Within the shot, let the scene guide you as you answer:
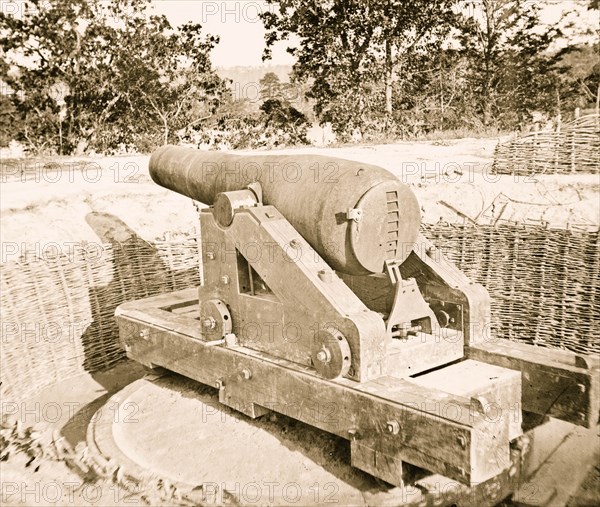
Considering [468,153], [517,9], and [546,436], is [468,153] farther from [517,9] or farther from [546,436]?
[517,9]

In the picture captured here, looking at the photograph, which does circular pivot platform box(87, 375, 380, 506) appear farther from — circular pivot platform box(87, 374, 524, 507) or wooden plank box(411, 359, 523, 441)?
wooden plank box(411, 359, 523, 441)

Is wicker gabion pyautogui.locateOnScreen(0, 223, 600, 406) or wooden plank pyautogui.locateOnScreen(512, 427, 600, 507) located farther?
wicker gabion pyautogui.locateOnScreen(0, 223, 600, 406)

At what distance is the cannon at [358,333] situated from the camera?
3824 mm

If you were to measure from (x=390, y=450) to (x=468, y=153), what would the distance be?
13.1 metres

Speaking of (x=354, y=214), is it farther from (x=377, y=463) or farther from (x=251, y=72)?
(x=251, y=72)


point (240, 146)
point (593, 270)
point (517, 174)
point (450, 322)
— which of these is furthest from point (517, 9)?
point (450, 322)

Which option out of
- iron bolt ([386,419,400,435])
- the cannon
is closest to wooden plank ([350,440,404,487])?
the cannon

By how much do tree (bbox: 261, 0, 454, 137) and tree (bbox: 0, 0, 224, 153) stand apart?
10.9 feet

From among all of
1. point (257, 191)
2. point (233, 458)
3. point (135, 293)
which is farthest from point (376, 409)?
point (135, 293)

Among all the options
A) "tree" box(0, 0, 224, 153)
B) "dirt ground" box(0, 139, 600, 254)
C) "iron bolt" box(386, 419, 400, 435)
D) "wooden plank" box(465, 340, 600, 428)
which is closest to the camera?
"iron bolt" box(386, 419, 400, 435)

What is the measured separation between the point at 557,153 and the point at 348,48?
493 inches

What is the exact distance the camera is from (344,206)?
14.2 feet

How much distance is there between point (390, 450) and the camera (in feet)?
12.8

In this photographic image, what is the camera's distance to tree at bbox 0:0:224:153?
2122 cm
